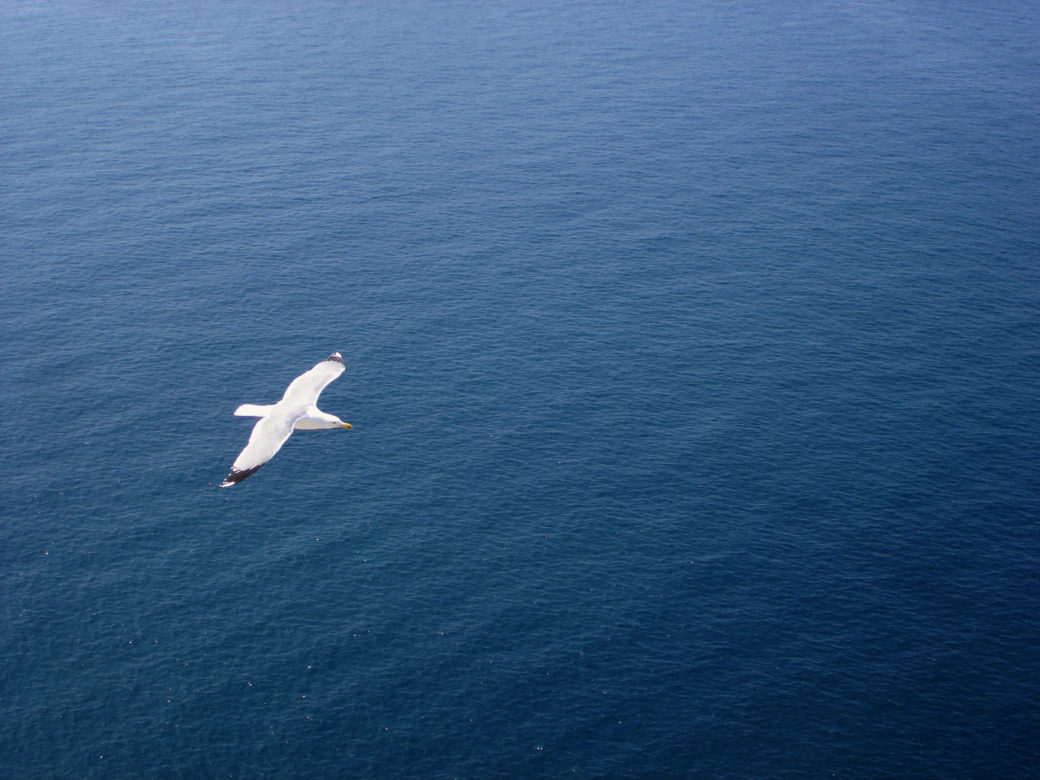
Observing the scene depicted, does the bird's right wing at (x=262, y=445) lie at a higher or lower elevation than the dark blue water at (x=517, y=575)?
higher

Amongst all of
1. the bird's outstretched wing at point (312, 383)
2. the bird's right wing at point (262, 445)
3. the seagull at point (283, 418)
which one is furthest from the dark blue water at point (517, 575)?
the bird's right wing at point (262, 445)

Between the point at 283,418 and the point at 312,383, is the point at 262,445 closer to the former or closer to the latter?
the point at 283,418

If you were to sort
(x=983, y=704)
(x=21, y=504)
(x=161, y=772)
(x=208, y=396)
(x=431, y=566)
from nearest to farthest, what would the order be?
(x=161, y=772) < (x=983, y=704) < (x=431, y=566) < (x=21, y=504) < (x=208, y=396)

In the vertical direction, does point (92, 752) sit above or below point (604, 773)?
above

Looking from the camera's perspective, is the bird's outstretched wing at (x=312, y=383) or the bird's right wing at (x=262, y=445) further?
the bird's outstretched wing at (x=312, y=383)

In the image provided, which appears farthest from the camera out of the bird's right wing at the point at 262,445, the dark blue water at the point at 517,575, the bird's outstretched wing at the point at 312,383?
the dark blue water at the point at 517,575

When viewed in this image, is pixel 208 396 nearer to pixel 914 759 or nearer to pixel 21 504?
pixel 21 504

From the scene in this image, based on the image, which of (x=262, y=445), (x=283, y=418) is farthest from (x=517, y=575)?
(x=262, y=445)

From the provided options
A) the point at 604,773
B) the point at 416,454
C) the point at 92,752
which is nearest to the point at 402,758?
the point at 604,773

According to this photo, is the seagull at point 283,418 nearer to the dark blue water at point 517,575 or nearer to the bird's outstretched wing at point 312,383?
the bird's outstretched wing at point 312,383
